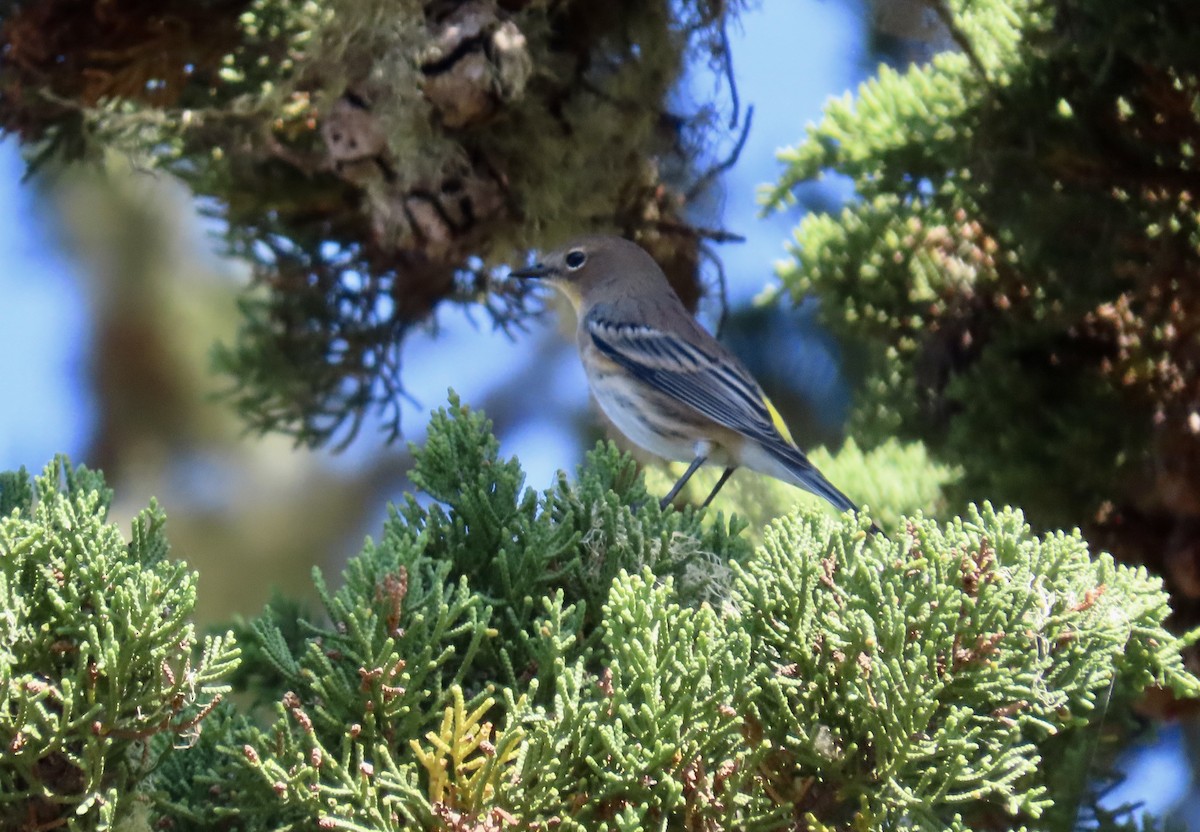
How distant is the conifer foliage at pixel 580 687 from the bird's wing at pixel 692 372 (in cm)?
180

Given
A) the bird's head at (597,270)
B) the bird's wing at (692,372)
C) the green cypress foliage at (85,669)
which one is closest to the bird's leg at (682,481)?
the bird's wing at (692,372)

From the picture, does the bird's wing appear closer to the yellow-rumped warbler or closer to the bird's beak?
the yellow-rumped warbler

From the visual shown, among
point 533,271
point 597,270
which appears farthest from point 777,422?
point 533,271

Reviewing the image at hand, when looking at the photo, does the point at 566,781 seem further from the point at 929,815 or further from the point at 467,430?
the point at 467,430

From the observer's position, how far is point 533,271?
3332 mm

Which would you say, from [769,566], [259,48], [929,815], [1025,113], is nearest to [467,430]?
[769,566]

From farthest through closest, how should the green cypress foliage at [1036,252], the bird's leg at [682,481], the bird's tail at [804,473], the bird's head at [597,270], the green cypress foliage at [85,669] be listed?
the bird's head at [597,270]
the bird's leg at [682,481]
the bird's tail at [804,473]
the green cypress foliage at [1036,252]
the green cypress foliage at [85,669]

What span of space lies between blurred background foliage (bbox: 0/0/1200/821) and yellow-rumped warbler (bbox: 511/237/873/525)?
0.13 m

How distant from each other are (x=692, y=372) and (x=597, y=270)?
15.9 inches

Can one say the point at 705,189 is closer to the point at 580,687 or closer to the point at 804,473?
the point at 804,473

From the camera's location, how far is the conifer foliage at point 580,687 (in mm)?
1406

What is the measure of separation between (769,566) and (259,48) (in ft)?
6.45

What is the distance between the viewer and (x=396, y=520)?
1.80 meters

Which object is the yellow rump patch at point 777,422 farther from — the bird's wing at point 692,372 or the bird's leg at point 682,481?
the bird's leg at point 682,481
